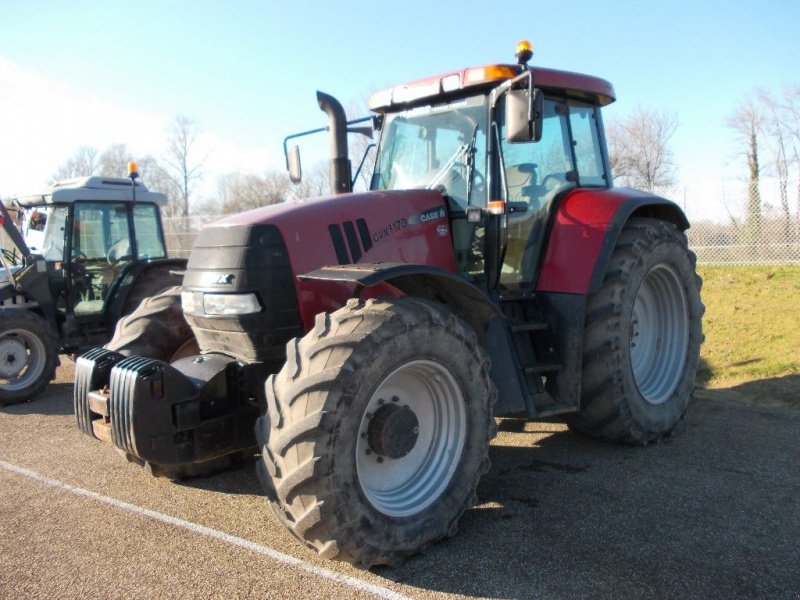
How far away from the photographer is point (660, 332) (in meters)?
5.51

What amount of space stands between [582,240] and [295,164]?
2136 millimetres

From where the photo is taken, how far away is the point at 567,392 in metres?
4.50

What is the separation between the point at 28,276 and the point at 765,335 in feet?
27.7

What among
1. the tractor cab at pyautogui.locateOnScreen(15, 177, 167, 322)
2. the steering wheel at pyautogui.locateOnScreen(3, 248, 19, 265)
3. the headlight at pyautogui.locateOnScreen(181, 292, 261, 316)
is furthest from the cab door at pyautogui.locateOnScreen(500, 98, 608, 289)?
the steering wheel at pyautogui.locateOnScreen(3, 248, 19, 265)

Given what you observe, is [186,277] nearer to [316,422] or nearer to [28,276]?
[316,422]

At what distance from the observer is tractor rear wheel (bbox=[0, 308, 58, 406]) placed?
725cm

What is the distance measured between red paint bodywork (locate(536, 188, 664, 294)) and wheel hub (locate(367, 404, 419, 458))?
172cm

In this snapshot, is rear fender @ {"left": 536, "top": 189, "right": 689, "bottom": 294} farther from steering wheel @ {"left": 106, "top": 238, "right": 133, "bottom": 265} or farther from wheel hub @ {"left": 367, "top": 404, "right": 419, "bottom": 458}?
steering wheel @ {"left": 106, "top": 238, "right": 133, "bottom": 265}

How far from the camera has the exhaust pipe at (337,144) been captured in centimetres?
482

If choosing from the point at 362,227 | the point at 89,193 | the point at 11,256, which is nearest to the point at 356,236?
the point at 362,227

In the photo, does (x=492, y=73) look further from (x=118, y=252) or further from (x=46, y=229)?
(x=46, y=229)

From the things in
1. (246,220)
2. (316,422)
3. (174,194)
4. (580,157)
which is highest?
(174,194)

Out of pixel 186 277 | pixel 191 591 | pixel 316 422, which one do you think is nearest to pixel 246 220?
pixel 186 277

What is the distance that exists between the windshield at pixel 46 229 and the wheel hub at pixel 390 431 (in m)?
6.34
